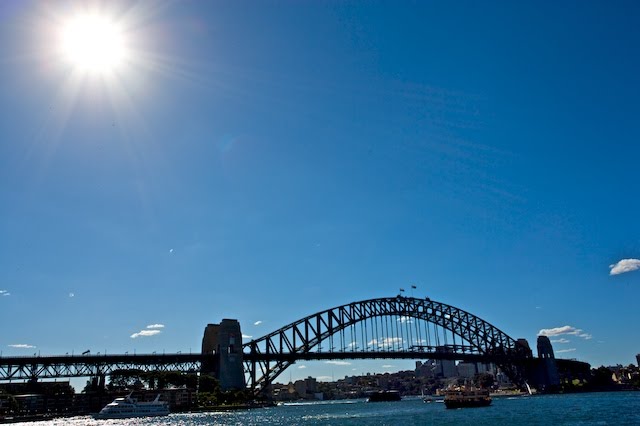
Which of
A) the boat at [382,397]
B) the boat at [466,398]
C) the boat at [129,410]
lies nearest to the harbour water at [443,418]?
the boat at [129,410]

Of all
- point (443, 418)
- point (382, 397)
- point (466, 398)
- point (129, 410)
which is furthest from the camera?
point (382, 397)

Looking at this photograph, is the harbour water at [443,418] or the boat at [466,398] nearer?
the harbour water at [443,418]

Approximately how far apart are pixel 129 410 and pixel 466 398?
208ft

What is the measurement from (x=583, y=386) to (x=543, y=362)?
823 inches

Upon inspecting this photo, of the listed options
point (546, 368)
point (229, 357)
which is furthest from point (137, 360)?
point (546, 368)

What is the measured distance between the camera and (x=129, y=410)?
93125mm

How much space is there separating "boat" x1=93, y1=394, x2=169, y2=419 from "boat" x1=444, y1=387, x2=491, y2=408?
177 feet

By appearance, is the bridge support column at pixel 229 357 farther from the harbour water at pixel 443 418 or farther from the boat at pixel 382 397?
the boat at pixel 382 397

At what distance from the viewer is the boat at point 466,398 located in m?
108

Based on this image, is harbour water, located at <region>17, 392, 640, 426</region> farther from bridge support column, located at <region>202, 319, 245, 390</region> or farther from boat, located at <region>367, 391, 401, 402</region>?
boat, located at <region>367, 391, 401, 402</region>

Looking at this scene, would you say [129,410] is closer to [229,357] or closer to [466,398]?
[229,357]

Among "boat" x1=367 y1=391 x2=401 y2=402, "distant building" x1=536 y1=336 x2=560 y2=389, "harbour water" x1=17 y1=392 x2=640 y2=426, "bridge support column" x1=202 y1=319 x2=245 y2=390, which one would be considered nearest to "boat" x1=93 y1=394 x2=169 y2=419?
"harbour water" x1=17 y1=392 x2=640 y2=426

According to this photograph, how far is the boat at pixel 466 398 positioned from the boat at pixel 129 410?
54060 mm

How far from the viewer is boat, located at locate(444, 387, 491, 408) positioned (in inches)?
4262
